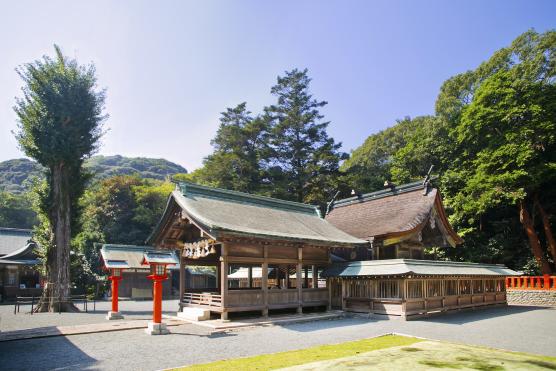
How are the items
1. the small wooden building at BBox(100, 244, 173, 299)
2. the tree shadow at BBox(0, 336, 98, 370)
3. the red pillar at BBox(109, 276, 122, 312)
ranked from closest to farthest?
the tree shadow at BBox(0, 336, 98, 370), the red pillar at BBox(109, 276, 122, 312), the small wooden building at BBox(100, 244, 173, 299)

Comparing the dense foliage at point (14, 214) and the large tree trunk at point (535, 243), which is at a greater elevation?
the dense foliage at point (14, 214)

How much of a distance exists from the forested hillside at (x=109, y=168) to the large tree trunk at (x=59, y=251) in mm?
57336

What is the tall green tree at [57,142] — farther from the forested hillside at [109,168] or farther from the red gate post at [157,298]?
the forested hillside at [109,168]

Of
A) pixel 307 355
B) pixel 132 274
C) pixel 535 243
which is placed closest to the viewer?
pixel 307 355

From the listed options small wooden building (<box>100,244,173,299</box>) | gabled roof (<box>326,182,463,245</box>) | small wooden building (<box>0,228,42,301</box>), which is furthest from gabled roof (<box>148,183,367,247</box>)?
small wooden building (<box>0,228,42,301</box>)

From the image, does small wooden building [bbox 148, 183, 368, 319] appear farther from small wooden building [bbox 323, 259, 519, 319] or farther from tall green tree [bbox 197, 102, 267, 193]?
tall green tree [bbox 197, 102, 267, 193]

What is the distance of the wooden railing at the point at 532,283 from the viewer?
24.0m

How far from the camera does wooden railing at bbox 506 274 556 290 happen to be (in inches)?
943

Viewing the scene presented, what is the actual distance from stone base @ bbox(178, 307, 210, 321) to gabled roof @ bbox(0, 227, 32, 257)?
23008mm

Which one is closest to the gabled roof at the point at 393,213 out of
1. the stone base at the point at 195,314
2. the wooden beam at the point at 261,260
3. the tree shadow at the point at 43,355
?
the wooden beam at the point at 261,260

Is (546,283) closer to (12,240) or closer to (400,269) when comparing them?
(400,269)

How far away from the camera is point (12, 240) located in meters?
35.1

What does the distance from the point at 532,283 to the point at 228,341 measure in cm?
2186

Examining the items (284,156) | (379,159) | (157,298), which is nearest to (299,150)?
(284,156)
